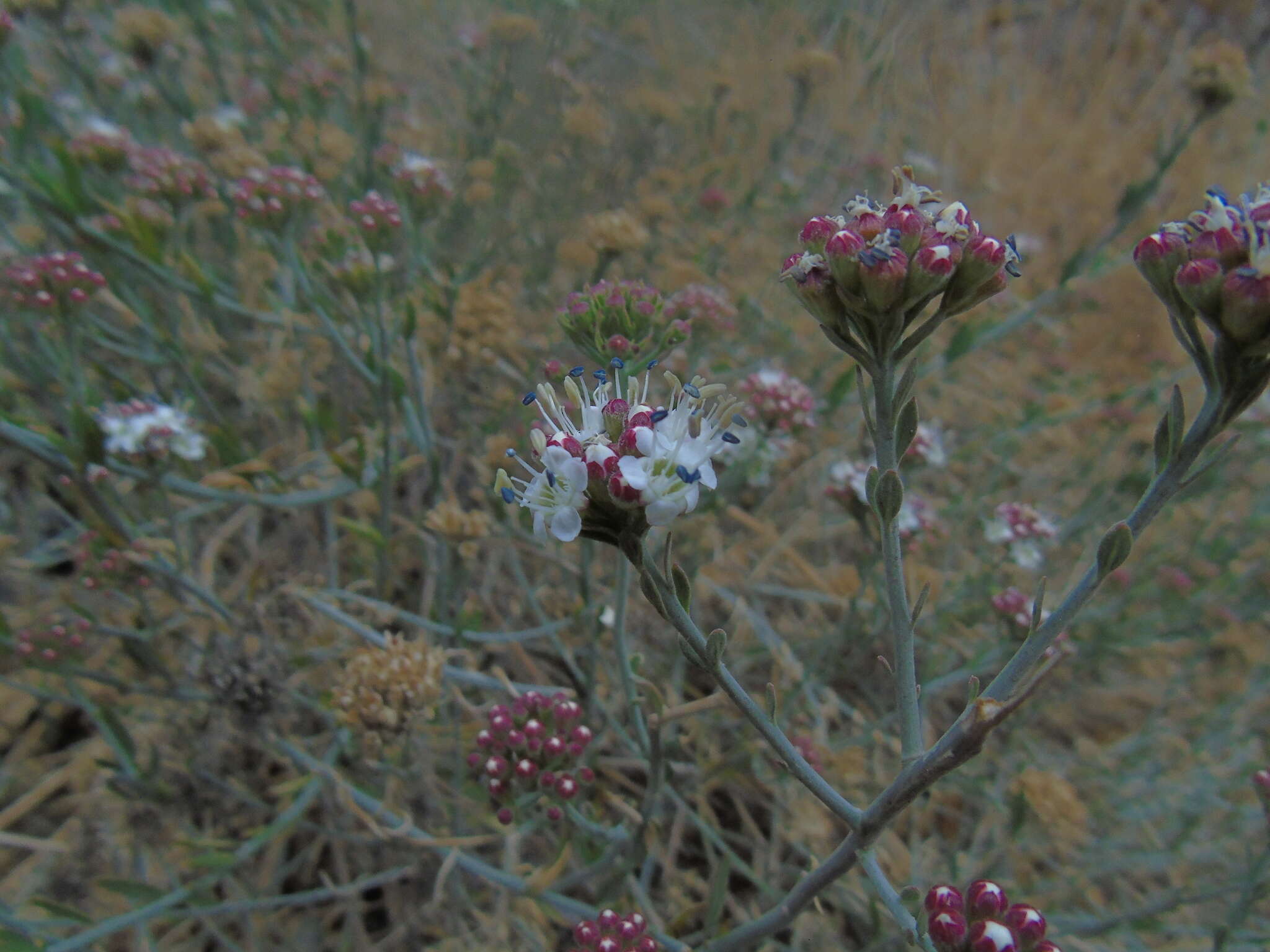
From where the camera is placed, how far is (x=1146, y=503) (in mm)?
1102

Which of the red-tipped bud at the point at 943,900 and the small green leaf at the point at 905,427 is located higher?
the small green leaf at the point at 905,427

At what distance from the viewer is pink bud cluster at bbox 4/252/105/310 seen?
224cm

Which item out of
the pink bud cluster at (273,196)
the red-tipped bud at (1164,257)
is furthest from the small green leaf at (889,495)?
the pink bud cluster at (273,196)

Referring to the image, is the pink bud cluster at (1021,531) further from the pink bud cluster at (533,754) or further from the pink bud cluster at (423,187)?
the pink bud cluster at (423,187)

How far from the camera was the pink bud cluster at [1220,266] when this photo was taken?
3.45ft

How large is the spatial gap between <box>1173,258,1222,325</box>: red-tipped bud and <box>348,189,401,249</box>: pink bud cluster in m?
1.97

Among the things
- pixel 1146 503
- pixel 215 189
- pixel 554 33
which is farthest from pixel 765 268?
pixel 1146 503

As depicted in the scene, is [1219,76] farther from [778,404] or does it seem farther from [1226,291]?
[1226,291]

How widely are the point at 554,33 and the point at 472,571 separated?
8.18 ft

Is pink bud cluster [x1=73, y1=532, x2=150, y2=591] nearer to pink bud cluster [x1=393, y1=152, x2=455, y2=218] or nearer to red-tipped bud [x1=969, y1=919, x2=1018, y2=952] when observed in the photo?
pink bud cluster [x1=393, y1=152, x2=455, y2=218]

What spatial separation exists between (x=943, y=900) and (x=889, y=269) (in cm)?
95

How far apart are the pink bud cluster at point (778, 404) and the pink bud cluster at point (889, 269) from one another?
136 centimetres

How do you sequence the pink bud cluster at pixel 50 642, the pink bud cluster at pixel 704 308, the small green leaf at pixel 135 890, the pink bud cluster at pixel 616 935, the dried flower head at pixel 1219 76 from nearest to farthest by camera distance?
1. the pink bud cluster at pixel 616 935
2. the small green leaf at pixel 135 890
3. the pink bud cluster at pixel 50 642
4. the pink bud cluster at pixel 704 308
5. the dried flower head at pixel 1219 76

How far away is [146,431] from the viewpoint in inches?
90.6
